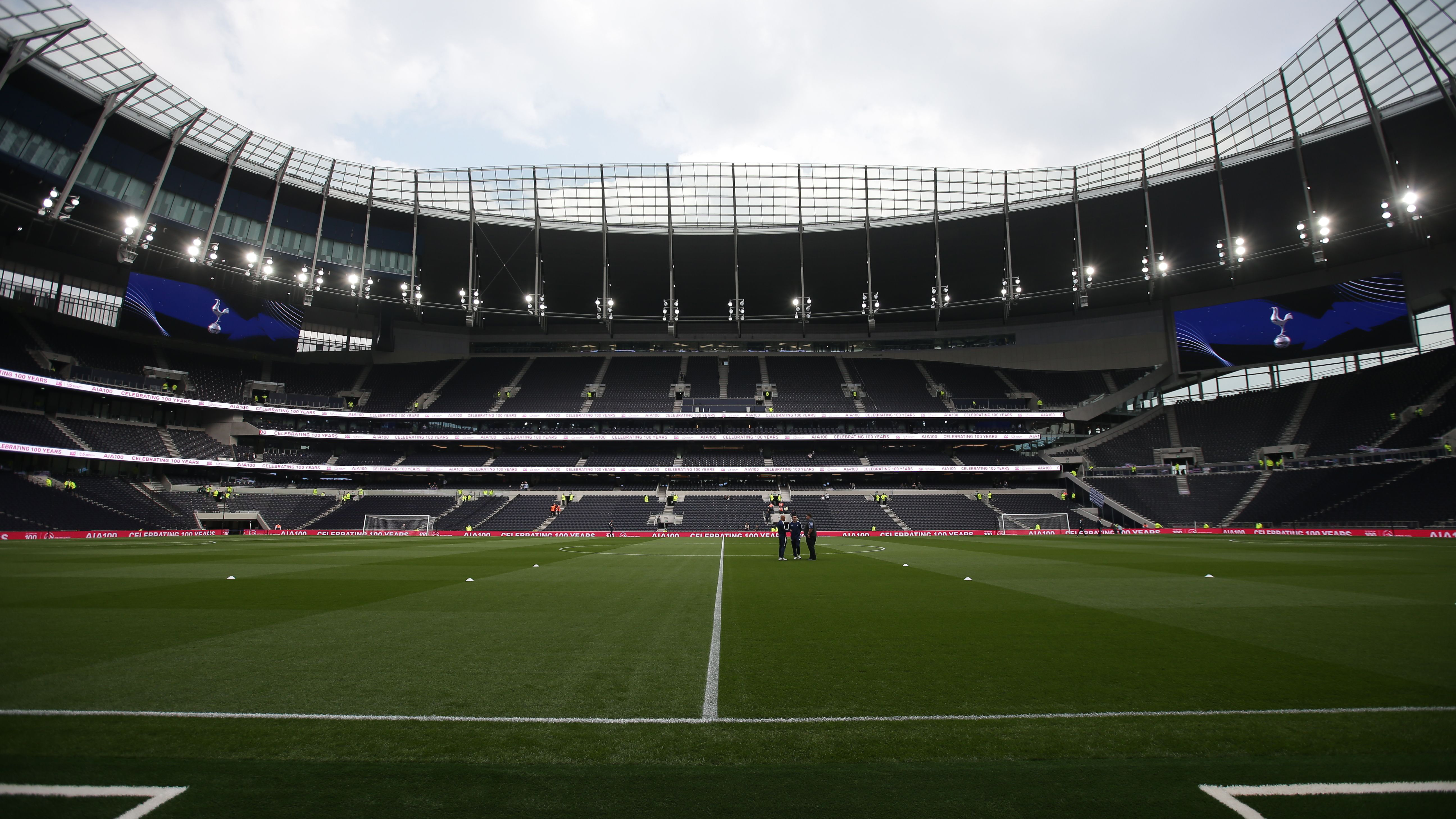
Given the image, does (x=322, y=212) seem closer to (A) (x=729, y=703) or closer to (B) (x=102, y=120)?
(B) (x=102, y=120)

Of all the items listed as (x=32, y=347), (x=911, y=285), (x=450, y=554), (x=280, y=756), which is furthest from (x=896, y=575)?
(x=32, y=347)

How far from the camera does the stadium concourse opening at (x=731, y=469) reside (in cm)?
390

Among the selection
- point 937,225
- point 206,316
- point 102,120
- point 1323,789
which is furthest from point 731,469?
point 1323,789

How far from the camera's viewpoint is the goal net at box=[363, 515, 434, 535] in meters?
45.3

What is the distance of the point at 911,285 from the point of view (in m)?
54.5

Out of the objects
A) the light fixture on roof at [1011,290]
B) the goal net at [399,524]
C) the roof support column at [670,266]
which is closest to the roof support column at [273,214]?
the goal net at [399,524]

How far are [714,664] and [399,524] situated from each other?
4682 centimetres

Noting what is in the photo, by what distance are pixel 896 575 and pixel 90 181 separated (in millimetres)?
50832

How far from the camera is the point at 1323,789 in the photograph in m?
3.25

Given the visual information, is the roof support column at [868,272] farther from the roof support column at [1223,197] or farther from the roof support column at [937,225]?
the roof support column at [1223,197]

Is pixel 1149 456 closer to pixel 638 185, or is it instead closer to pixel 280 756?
pixel 638 185

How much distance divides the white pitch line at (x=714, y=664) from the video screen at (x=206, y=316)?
5438 centimetres

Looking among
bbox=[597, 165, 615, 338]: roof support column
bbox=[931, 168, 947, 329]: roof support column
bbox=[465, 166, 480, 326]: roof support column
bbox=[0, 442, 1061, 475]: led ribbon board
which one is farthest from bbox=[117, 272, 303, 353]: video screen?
bbox=[931, 168, 947, 329]: roof support column

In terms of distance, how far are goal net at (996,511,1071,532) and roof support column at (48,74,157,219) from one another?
57968 mm
